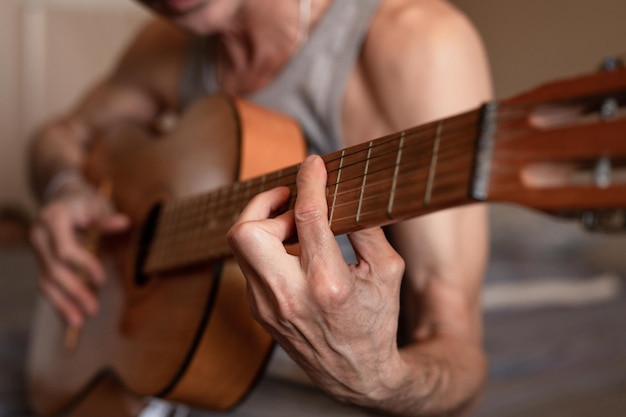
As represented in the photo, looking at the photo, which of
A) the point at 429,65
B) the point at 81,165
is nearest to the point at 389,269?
the point at 429,65

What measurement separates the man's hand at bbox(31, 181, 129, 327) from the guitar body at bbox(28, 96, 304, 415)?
2 centimetres

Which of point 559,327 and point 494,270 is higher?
point 559,327

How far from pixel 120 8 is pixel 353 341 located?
103 inches

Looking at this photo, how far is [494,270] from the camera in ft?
5.41

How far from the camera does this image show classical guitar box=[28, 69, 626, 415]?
38 cm

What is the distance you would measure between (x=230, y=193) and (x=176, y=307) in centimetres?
16

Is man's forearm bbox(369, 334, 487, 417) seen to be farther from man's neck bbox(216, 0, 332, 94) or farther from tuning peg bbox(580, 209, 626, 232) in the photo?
man's neck bbox(216, 0, 332, 94)

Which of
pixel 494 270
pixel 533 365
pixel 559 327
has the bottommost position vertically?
pixel 494 270

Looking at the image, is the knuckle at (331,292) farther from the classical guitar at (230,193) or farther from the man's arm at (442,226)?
the man's arm at (442,226)

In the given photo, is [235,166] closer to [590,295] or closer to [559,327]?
[559,327]

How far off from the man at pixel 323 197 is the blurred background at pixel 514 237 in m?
0.06

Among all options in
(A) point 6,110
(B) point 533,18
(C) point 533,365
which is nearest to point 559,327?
(C) point 533,365

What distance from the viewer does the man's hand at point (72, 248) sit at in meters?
0.92

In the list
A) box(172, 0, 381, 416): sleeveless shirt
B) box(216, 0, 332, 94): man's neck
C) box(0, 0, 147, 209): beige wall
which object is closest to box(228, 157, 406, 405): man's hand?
box(172, 0, 381, 416): sleeveless shirt
